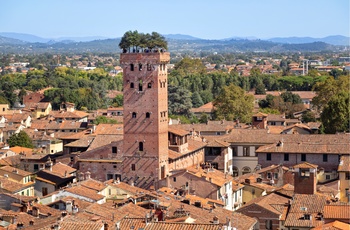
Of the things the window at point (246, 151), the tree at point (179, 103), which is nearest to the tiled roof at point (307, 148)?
the window at point (246, 151)

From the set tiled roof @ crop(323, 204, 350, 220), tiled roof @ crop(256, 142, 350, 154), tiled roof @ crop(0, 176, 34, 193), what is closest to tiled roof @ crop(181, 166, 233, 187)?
tiled roof @ crop(256, 142, 350, 154)

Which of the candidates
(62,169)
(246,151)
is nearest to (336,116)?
(246,151)

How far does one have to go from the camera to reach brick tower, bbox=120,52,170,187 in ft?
149

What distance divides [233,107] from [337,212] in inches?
1781

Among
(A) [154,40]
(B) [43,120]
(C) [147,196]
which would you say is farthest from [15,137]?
(C) [147,196]

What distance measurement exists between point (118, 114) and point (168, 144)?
98.8 feet

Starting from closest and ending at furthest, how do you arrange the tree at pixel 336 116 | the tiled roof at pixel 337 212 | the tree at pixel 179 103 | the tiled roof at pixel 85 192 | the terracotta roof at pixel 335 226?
the terracotta roof at pixel 335 226 → the tiled roof at pixel 337 212 → the tiled roof at pixel 85 192 → the tree at pixel 336 116 → the tree at pixel 179 103

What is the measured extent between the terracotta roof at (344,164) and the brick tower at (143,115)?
329 inches

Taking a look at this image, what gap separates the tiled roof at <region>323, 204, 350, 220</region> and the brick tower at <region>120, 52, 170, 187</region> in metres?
16.0

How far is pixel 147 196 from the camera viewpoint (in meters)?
34.0

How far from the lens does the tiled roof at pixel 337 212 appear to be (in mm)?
29023

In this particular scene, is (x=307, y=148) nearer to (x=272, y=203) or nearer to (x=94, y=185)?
(x=94, y=185)

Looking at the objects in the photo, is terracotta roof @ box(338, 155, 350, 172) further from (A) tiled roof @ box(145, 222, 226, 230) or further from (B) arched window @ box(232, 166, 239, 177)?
(A) tiled roof @ box(145, 222, 226, 230)

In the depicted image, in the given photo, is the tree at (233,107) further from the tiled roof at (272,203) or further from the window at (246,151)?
the tiled roof at (272,203)
